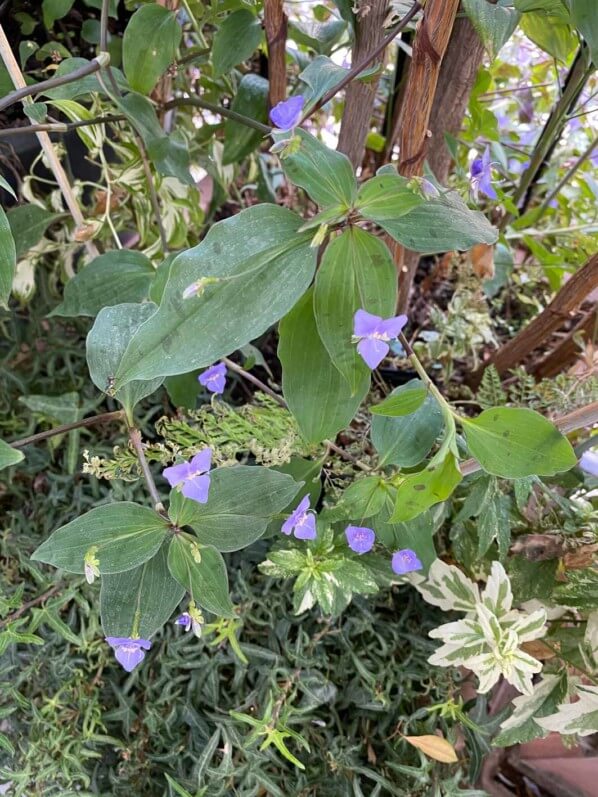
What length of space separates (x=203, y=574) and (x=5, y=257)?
11.3 inches

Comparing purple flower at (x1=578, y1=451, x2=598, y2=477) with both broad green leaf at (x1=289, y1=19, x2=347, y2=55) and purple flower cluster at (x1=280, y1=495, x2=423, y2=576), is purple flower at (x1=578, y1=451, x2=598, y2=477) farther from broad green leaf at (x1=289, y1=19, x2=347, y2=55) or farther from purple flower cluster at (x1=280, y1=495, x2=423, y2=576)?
broad green leaf at (x1=289, y1=19, x2=347, y2=55)

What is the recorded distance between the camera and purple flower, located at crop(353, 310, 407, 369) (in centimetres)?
37

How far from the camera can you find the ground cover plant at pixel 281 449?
39 cm

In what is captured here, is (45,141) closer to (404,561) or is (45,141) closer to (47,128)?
(47,128)

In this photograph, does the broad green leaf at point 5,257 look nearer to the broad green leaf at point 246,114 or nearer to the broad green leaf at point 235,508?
the broad green leaf at point 235,508

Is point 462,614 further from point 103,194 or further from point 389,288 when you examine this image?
point 103,194

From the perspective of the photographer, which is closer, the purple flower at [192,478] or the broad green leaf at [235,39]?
the purple flower at [192,478]

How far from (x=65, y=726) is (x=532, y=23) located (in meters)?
0.90

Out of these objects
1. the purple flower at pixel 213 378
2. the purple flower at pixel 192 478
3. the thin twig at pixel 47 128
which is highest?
the thin twig at pixel 47 128

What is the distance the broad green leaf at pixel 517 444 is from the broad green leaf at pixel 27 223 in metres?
0.57

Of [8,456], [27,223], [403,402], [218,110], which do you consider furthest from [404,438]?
[27,223]

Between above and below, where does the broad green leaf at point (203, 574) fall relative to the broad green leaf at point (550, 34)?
below

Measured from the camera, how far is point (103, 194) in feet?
2.55

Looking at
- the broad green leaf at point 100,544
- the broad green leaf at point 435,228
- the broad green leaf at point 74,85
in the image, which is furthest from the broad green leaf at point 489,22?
the broad green leaf at point 100,544
